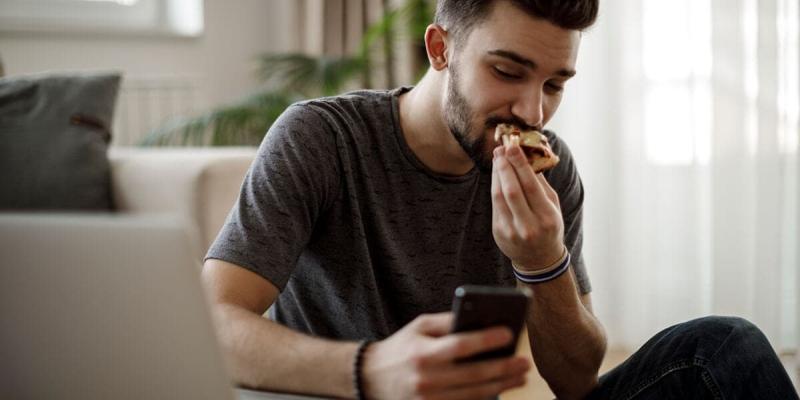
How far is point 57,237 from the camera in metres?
0.59

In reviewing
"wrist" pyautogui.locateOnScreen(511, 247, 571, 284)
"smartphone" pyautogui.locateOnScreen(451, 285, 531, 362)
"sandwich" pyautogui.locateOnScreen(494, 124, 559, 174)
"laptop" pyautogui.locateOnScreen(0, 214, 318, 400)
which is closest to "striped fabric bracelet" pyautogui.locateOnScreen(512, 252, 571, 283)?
"wrist" pyautogui.locateOnScreen(511, 247, 571, 284)

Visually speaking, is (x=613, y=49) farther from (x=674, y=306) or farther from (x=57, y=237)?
(x=57, y=237)

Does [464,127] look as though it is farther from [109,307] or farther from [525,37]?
[109,307]

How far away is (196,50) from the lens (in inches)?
133

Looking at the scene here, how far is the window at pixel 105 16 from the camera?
297 cm

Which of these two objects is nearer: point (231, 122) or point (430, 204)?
point (430, 204)

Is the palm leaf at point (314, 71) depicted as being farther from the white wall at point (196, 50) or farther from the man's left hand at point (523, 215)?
the man's left hand at point (523, 215)

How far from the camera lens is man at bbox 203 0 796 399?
114 centimetres

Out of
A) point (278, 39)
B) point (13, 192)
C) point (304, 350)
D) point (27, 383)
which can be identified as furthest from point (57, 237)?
point (278, 39)

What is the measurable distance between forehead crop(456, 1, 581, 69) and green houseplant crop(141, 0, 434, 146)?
1.59 metres

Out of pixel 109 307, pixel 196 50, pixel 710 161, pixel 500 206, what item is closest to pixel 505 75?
pixel 500 206

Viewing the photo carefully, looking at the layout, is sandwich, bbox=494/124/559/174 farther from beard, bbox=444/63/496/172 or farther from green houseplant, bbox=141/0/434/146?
green houseplant, bbox=141/0/434/146

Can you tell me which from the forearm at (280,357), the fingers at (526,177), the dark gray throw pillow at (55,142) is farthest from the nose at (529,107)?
the dark gray throw pillow at (55,142)

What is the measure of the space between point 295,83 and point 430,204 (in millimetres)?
1797
